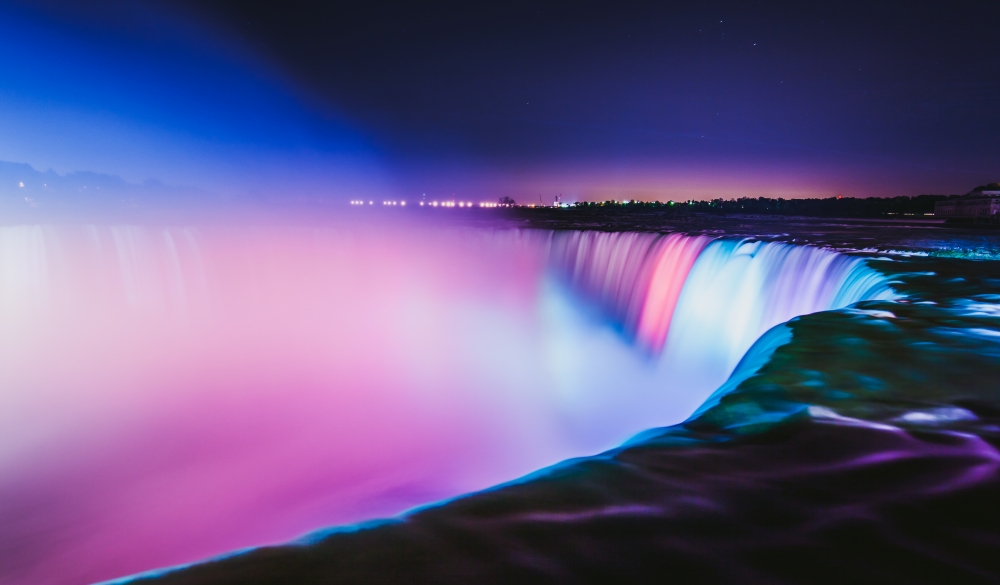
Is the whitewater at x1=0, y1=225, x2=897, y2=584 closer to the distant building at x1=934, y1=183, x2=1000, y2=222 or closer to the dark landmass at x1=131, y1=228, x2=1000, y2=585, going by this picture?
the dark landmass at x1=131, y1=228, x2=1000, y2=585

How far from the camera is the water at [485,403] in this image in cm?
180

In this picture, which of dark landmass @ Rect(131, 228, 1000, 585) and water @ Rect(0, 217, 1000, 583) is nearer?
dark landmass @ Rect(131, 228, 1000, 585)

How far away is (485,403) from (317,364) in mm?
6200

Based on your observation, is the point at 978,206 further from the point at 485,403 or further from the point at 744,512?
the point at 744,512

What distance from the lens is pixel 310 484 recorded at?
313 inches

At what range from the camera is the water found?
1.80 metres

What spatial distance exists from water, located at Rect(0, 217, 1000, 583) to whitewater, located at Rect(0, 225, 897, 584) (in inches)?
3.0

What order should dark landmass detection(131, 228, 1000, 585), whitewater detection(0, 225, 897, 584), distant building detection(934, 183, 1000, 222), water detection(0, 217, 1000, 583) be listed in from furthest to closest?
distant building detection(934, 183, 1000, 222) → whitewater detection(0, 225, 897, 584) → water detection(0, 217, 1000, 583) → dark landmass detection(131, 228, 1000, 585)

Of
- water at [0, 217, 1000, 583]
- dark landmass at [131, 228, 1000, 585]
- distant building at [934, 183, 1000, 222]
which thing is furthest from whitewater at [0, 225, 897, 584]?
distant building at [934, 183, 1000, 222]

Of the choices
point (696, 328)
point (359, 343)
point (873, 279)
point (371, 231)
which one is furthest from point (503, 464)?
point (371, 231)

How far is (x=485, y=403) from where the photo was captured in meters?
12.1

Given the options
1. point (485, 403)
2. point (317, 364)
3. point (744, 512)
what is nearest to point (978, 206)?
point (485, 403)

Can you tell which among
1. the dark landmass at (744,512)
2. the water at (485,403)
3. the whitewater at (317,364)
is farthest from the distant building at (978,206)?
the dark landmass at (744,512)

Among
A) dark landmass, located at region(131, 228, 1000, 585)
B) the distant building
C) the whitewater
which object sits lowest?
the whitewater
